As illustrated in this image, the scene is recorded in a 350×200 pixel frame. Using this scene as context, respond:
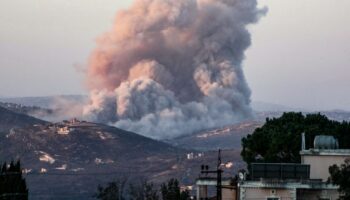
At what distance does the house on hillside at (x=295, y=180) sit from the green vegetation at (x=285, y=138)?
11.8 meters

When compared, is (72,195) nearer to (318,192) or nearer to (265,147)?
(265,147)

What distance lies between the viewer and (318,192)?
45.6 metres

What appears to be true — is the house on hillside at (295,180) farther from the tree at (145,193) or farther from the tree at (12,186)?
the tree at (145,193)

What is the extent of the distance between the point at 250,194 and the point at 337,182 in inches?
164

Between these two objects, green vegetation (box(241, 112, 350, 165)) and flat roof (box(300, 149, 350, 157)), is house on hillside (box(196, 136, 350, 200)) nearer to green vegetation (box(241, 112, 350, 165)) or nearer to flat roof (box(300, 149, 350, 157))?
flat roof (box(300, 149, 350, 157))

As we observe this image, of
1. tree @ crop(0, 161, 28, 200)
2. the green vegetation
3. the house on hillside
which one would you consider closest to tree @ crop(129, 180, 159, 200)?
the green vegetation

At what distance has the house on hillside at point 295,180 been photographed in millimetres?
45406

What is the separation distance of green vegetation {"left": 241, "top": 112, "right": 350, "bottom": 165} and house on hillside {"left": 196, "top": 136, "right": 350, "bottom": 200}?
11.8m

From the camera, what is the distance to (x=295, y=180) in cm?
4566

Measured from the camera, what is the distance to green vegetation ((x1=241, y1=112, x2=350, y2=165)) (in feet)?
210

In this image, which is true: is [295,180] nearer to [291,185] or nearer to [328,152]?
[291,185]

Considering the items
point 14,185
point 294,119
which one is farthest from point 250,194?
point 294,119

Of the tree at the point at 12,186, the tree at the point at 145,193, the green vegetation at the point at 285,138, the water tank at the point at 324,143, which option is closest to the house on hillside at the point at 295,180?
the water tank at the point at 324,143

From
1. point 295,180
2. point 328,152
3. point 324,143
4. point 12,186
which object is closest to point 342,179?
point 295,180
